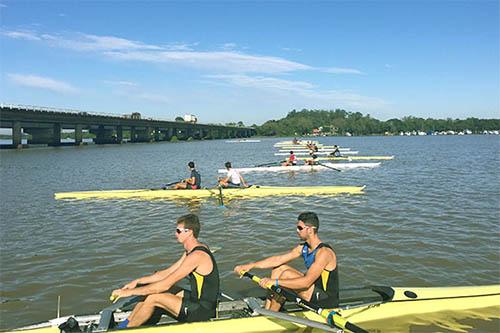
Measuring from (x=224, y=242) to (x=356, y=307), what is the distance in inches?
230

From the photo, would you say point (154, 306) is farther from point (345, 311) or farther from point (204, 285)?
point (345, 311)

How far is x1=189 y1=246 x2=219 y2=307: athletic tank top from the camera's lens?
5.38m

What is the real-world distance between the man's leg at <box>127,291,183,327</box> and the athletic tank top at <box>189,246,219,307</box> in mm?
259

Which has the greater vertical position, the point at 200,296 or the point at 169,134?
the point at 169,134

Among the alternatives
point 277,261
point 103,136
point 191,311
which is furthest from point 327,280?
point 103,136

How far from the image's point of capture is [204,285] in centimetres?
540

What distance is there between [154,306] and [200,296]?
67 cm

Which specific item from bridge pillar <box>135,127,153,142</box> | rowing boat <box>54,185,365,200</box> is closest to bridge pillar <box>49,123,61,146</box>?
bridge pillar <box>135,127,153,142</box>

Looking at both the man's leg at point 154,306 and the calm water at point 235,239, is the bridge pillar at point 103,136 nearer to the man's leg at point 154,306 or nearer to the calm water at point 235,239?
the calm water at point 235,239

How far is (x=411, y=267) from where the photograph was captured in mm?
9320

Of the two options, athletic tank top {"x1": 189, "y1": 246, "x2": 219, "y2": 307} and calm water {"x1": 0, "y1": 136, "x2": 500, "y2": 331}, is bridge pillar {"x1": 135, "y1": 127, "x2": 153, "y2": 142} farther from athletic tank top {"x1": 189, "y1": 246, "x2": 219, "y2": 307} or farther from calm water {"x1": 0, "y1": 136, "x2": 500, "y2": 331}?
athletic tank top {"x1": 189, "y1": 246, "x2": 219, "y2": 307}

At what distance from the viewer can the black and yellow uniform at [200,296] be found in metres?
5.40

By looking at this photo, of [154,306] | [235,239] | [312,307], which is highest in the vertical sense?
[154,306]

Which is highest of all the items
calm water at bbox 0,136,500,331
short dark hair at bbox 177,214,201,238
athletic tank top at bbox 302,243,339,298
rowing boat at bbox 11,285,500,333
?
short dark hair at bbox 177,214,201,238
